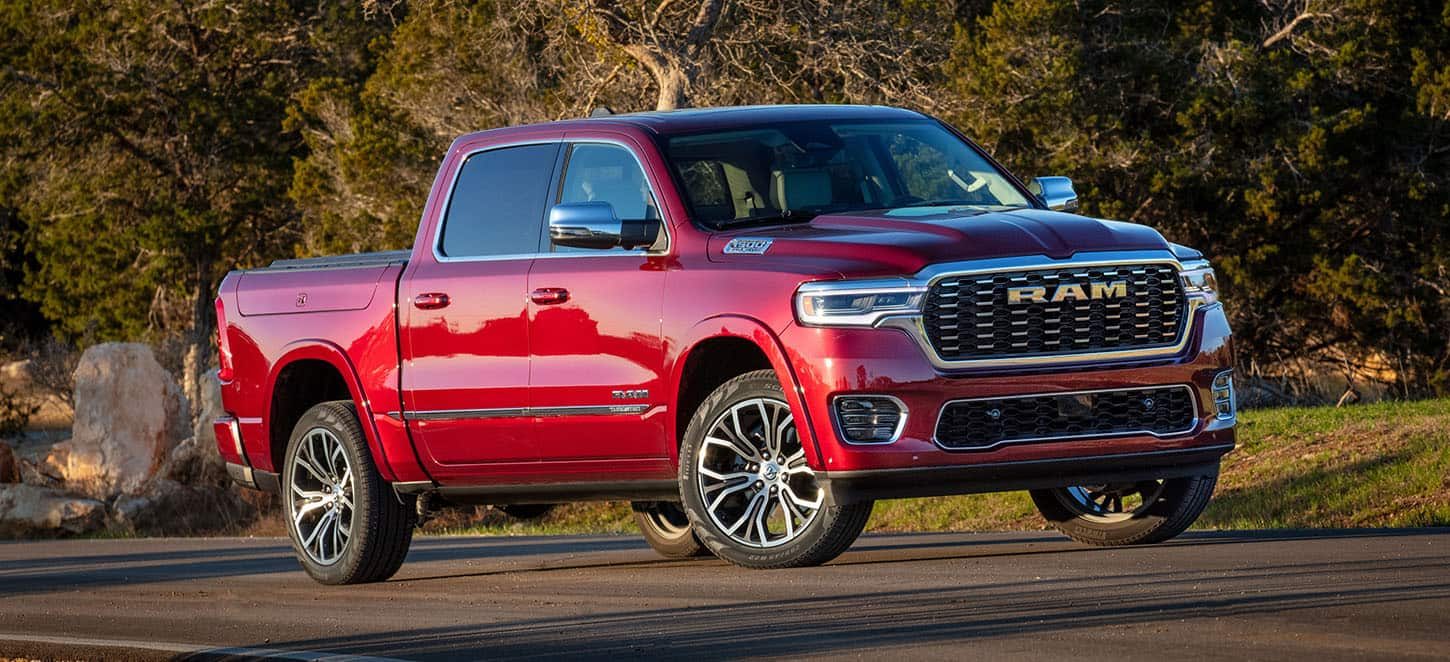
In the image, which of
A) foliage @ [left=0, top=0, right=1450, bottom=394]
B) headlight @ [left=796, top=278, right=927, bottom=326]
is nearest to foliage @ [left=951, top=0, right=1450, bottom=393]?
foliage @ [left=0, top=0, right=1450, bottom=394]

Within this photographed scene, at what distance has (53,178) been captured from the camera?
4466 cm

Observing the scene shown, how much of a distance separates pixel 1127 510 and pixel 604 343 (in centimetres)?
267

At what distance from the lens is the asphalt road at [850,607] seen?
7.26 m

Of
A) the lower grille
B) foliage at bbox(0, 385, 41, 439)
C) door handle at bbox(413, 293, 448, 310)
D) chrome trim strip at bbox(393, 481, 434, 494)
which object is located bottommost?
foliage at bbox(0, 385, 41, 439)

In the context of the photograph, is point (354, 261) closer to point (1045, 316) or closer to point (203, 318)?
point (1045, 316)

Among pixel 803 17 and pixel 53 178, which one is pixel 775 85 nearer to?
pixel 803 17

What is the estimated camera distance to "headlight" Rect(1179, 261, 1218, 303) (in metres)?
9.44

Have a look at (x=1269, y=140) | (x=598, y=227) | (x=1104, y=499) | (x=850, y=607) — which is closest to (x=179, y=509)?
(x=1269, y=140)

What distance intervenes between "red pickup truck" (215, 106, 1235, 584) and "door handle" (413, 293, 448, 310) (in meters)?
0.02

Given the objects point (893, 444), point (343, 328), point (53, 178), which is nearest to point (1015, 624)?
point (893, 444)

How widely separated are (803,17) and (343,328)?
66.0ft

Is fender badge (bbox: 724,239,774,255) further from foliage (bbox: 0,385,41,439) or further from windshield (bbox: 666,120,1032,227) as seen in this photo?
foliage (bbox: 0,385,41,439)

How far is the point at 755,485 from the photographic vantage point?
945 centimetres

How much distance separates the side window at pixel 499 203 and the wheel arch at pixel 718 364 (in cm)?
116
